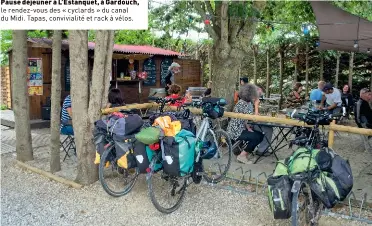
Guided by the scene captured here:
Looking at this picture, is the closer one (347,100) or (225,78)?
(225,78)

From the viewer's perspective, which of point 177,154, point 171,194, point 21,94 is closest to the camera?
point 177,154

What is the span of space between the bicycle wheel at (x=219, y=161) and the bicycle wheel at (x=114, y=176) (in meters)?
0.97

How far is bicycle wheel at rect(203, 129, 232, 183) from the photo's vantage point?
15.7 feet

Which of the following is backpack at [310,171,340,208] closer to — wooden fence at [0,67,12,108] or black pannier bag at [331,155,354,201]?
black pannier bag at [331,155,354,201]

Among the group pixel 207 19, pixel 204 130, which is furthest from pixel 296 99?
pixel 204 130

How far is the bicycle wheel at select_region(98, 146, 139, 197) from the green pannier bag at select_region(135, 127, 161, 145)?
60 centimetres

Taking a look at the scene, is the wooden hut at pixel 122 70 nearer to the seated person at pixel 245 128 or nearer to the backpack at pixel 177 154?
the seated person at pixel 245 128

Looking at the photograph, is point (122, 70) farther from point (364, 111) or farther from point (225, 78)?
point (364, 111)

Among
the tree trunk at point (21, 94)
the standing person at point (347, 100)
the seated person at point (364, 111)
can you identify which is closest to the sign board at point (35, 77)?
the tree trunk at point (21, 94)

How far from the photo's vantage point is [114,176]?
4945 millimetres

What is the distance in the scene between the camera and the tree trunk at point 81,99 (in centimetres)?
462

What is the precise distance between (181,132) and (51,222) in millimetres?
1703

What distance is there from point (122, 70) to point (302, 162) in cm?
1009

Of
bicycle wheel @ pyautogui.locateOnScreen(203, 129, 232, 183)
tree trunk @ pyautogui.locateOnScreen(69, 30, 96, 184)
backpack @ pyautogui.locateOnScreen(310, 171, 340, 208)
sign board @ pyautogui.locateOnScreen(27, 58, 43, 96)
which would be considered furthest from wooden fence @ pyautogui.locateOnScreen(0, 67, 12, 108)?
backpack @ pyautogui.locateOnScreen(310, 171, 340, 208)
